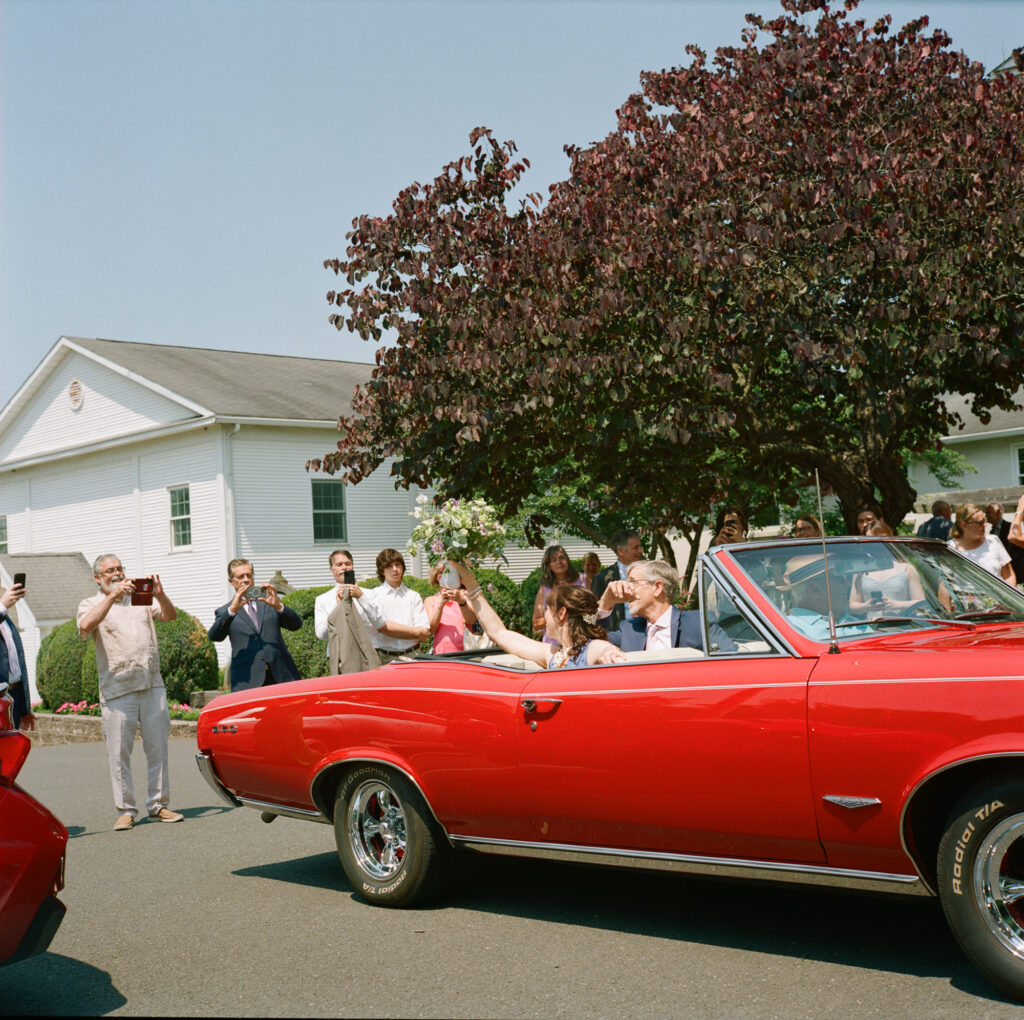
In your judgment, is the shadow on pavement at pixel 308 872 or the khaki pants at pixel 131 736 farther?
the khaki pants at pixel 131 736

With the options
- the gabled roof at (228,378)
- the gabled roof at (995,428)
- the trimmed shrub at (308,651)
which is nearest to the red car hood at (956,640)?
the trimmed shrub at (308,651)

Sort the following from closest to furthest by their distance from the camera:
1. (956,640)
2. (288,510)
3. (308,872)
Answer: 1. (956,640)
2. (308,872)
3. (288,510)

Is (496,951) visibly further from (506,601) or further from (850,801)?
(506,601)

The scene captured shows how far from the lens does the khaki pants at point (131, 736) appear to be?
943 centimetres

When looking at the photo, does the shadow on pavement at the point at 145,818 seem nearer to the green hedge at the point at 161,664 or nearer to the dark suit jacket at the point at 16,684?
the dark suit jacket at the point at 16,684

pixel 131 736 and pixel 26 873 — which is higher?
pixel 26 873

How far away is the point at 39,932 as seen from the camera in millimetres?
4398

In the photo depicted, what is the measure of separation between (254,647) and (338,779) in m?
3.44

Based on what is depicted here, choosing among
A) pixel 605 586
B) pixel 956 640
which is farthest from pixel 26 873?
pixel 605 586

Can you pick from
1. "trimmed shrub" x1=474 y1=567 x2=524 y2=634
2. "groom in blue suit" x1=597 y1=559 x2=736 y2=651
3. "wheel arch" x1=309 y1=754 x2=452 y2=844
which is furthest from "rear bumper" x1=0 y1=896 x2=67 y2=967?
"trimmed shrub" x1=474 y1=567 x2=524 y2=634

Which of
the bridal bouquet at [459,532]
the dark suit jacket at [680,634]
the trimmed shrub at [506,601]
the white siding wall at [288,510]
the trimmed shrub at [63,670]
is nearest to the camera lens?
the dark suit jacket at [680,634]

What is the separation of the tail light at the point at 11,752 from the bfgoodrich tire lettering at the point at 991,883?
3.43m

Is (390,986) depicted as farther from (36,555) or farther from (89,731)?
(36,555)

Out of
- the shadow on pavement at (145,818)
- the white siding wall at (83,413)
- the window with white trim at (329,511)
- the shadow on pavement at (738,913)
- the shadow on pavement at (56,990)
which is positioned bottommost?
the shadow on pavement at (145,818)
